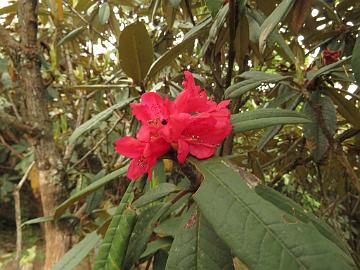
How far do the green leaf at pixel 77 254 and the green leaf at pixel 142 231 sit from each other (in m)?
Result: 0.15

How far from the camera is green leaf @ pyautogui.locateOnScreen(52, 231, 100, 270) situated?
67cm

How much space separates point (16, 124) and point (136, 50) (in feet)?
1.71

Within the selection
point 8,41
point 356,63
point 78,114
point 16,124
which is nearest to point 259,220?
point 356,63

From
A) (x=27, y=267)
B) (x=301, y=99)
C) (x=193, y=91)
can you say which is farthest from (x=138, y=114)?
(x=27, y=267)

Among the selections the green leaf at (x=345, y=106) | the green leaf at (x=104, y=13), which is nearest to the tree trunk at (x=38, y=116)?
the green leaf at (x=104, y=13)

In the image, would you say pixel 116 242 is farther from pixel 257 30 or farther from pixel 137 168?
pixel 257 30

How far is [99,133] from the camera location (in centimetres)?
218

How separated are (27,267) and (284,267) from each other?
2.04 metres

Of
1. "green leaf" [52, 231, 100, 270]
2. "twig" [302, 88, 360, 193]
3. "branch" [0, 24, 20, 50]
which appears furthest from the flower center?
"branch" [0, 24, 20, 50]

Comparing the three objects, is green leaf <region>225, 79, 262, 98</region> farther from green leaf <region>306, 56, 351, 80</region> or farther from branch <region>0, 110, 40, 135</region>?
branch <region>0, 110, 40, 135</region>

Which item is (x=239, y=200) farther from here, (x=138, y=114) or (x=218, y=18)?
(x=218, y=18)

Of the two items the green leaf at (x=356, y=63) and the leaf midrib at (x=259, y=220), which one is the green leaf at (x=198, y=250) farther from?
the green leaf at (x=356, y=63)

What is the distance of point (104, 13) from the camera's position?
4.83 feet


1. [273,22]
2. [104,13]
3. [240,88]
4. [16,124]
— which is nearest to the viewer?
[273,22]
